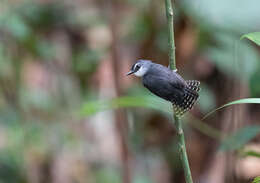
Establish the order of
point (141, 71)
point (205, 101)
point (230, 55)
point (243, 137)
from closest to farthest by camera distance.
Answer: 1. point (141, 71)
2. point (243, 137)
3. point (230, 55)
4. point (205, 101)

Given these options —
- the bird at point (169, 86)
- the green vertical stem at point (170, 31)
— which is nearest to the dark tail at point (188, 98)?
the bird at point (169, 86)

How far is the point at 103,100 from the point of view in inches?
221

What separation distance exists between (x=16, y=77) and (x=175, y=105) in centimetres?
300

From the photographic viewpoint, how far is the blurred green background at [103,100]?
489 cm

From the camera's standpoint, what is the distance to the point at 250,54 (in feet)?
14.6

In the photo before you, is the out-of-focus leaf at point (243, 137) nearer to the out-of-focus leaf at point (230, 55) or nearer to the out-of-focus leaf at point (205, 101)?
the out-of-focus leaf at point (230, 55)

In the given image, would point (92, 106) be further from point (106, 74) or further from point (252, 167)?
point (106, 74)

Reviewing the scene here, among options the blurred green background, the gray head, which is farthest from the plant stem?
the blurred green background

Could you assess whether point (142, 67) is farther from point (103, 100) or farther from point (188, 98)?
point (103, 100)

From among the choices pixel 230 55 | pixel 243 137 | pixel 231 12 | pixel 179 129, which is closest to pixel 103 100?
pixel 230 55

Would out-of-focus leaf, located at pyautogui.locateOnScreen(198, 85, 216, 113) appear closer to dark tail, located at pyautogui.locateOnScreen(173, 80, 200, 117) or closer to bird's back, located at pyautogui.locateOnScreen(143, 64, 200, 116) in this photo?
dark tail, located at pyautogui.locateOnScreen(173, 80, 200, 117)

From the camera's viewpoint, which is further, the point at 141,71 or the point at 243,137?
the point at 243,137

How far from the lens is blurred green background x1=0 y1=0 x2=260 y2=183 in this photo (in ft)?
16.0

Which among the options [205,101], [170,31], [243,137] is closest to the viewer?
[170,31]
